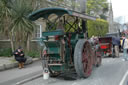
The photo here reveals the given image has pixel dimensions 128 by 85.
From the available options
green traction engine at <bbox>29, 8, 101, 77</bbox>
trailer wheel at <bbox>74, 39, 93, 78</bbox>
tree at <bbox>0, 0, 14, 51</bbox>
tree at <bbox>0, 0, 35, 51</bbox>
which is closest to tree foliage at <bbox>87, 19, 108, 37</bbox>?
tree at <bbox>0, 0, 35, 51</bbox>

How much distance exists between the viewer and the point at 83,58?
21.7ft

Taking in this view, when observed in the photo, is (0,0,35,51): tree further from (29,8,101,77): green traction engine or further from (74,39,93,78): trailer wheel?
(74,39,93,78): trailer wheel

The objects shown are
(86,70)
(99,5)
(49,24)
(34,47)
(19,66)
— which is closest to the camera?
(86,70)

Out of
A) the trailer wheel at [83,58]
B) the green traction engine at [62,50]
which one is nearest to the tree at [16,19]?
the green traction engine at [62,50]

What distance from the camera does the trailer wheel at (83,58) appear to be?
5996mm

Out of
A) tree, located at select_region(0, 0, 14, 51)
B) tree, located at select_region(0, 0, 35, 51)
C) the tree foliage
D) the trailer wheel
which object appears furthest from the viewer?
the tree foliage

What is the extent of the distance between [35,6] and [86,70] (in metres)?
7.31

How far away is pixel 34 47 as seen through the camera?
50.8 ft

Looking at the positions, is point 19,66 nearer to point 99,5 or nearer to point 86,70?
point 86,70

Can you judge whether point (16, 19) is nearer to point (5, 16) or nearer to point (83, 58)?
point (5, 16)

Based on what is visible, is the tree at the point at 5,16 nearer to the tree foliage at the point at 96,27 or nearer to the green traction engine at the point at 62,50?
the green traction engine at the point at 62,50

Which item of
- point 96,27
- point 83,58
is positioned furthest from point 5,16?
point 96,27

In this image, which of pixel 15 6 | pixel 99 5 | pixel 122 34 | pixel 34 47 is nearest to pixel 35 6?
pixel 15 6

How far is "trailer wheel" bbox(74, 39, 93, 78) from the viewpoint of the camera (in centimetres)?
600
